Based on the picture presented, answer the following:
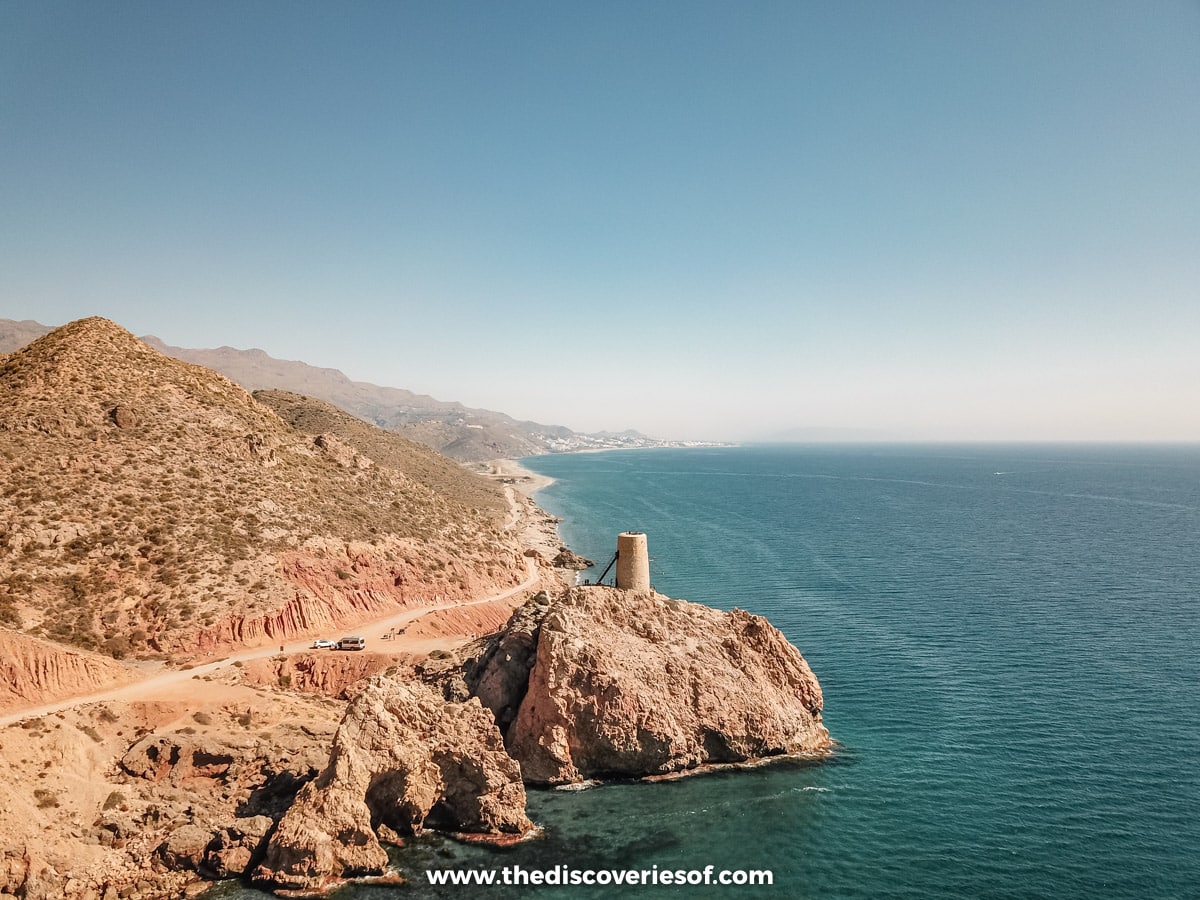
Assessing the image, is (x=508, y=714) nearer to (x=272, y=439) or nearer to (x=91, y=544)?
(x=91, y=544)

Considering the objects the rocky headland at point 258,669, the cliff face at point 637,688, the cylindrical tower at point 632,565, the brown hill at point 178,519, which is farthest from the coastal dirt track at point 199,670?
the cylindrical tower at point 632,565

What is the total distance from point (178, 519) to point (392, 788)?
29.6 metres

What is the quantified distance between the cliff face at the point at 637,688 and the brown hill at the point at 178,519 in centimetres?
1872

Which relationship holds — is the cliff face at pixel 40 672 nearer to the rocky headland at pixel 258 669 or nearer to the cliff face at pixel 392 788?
the rocky headland at pixel 258 669

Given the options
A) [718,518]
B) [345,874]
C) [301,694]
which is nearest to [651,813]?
[345,874]

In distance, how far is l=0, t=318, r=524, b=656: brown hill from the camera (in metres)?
41.7

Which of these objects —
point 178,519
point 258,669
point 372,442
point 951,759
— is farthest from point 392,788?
point 372,442

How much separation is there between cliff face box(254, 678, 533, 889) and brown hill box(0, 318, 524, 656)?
18.7m

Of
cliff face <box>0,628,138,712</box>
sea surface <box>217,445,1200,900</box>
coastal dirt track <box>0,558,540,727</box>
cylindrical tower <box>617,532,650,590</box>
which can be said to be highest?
cylindrical tower <box>617,532,650,590</box>

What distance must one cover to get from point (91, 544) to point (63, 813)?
21917 mm

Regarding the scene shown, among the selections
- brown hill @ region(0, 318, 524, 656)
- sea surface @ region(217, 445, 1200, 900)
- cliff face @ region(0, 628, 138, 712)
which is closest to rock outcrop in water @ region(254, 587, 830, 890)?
sea surface @ region(217, 445, 1200, 900)

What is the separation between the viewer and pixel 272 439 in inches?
2495

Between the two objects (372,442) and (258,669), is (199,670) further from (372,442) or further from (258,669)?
(372,442)

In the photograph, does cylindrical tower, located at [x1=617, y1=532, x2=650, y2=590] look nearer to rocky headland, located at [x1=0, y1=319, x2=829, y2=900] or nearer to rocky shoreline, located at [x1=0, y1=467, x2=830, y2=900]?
rocky shoreline, located at [x1=0, y1=467, x2=830, y2=900]
